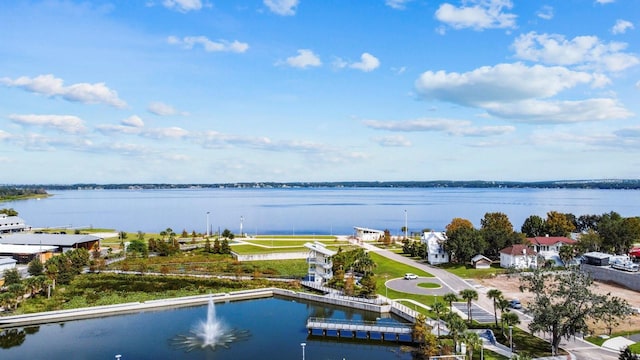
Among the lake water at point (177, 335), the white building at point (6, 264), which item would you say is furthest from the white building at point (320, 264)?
the white building at point (6, 264)

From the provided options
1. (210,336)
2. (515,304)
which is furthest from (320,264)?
(515,304)

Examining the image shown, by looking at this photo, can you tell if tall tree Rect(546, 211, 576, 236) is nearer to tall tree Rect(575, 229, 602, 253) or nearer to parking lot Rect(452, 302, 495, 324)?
tall tree Rect(575, 229, 602, 253)

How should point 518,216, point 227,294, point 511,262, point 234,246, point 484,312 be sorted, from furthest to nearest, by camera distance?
point 518,216 → point 234,246 → point 511,262 → point 227,294 → point 484,312

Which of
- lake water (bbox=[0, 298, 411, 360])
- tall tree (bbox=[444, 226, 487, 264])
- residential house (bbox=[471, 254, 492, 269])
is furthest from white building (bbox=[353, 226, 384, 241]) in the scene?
lake water (bbox=[0, 298, 411, 360])

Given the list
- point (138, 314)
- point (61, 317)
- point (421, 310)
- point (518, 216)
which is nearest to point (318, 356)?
point (421, 310)

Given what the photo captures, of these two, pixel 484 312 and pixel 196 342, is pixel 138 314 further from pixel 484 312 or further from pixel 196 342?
pixel 484 312

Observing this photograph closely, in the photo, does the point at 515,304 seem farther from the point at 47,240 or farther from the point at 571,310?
the point at 47,240
